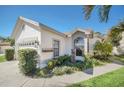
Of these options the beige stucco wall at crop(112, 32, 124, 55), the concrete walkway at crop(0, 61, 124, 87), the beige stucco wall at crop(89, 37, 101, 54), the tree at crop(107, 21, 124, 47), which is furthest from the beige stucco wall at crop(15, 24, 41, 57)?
the beige stucco wall at crop(112, 32, 124, 55)

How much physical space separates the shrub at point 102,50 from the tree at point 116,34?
1.08 ft

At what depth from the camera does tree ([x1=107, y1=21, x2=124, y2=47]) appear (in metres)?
6.05

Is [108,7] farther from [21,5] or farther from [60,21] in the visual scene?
[21,5]

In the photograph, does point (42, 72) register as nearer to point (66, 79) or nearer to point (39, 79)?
point (39, 79)

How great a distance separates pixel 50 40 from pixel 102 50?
2.44 metres

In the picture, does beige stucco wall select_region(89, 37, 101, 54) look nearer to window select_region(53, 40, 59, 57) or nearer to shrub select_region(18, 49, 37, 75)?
window select_region(53, 40, 59, 57)

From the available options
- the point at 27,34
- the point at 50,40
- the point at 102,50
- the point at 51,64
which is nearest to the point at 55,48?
the point at 50,40

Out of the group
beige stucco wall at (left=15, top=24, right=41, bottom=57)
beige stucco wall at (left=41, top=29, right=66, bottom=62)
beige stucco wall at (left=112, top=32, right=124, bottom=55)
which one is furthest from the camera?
beige stucco wall at (left=15, top=24, right=41, bottom=57)

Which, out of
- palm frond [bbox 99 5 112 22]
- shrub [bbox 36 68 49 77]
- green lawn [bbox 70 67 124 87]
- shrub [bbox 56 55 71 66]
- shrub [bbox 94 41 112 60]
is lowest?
green lawn [bbox 70 67 124 87]

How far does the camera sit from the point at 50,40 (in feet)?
22.9

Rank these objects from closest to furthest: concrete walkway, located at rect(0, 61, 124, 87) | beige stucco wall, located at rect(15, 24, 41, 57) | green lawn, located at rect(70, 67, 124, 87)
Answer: green lawn, located at rect(70, 67, 124, 87)
concrete walkway, located at rect(0, 61, 124, 87)
beige stucco wall, located at rect(15, 24, 41, 57)

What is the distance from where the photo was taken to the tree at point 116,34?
605 centimetres

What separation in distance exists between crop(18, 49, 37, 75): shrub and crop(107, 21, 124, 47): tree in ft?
10.6

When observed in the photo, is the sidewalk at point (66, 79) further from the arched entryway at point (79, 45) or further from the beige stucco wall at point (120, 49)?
the beige stucco wall at point (120, 49)
